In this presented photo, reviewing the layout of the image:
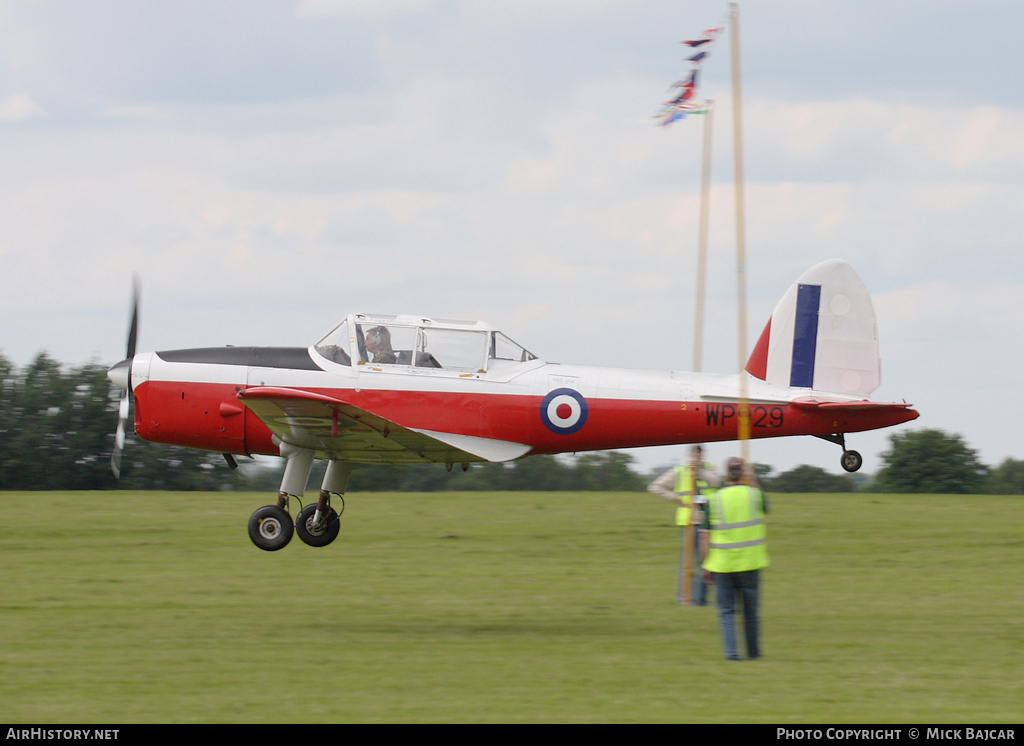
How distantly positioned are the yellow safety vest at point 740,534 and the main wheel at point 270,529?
16.3 feet

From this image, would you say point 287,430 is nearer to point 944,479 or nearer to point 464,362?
point 464,362

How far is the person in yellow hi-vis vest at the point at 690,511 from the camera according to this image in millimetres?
12469

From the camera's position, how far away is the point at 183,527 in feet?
62.8

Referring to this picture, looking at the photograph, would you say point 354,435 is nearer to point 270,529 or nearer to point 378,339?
point 378,339

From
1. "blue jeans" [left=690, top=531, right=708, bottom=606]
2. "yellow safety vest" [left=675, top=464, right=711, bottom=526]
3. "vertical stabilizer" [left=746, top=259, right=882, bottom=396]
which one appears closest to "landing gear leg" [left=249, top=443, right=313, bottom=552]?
"yellow safety vest" [left=675, top=464, right=711, bottom=526]

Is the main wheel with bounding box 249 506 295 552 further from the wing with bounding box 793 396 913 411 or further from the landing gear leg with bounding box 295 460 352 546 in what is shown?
the wing with bounding box 793 396 913 411

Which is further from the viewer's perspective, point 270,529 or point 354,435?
point 270,529

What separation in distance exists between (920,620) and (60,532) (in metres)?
12.9

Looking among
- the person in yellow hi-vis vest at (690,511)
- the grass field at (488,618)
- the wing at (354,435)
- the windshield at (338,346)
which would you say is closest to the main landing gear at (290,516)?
the wing at (354,435)

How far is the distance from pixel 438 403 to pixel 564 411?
135 cm

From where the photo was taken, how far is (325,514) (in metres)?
13.4

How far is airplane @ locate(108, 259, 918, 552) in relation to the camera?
40.7 ft

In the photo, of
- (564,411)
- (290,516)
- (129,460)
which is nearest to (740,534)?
(564,411)

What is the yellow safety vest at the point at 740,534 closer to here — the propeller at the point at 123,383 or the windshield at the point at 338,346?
the windshield at the point at 338,346
